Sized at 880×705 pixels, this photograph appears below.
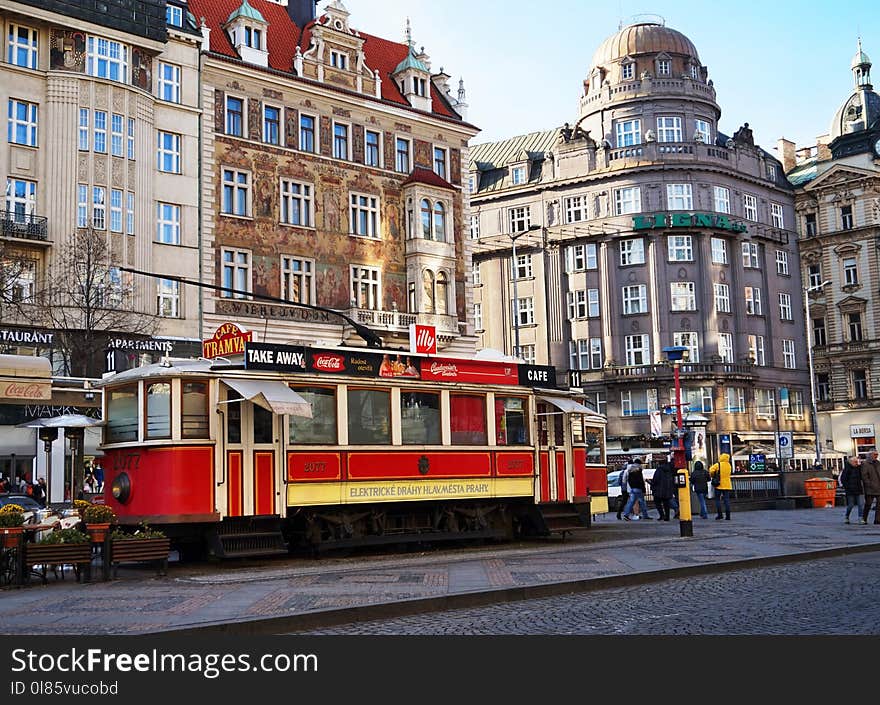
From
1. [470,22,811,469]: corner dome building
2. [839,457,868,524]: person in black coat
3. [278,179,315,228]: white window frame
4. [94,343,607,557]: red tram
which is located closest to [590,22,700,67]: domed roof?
[470,22,811,469]: corner dome building

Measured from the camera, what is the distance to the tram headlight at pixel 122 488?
18016 mm

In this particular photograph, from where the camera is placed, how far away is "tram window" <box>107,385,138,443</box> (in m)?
Result: 18.3

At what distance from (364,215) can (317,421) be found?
2927 centimetres

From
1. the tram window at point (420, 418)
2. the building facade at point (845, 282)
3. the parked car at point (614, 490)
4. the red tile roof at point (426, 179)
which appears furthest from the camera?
the building facade at point (845, 282)

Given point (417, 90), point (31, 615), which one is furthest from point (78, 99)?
point (31, 615)

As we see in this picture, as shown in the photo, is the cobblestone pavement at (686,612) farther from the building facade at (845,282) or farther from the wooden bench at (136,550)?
the building facade at (845,282)

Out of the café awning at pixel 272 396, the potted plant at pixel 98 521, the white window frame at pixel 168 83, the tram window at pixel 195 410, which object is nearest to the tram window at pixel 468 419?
the café awning at pixel 272 396

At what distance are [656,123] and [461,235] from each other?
864 inches

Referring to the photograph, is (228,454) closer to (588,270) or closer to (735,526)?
(735,526)

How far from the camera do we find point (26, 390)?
1923 cm

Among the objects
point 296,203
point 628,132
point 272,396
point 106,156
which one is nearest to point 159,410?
point 272,396

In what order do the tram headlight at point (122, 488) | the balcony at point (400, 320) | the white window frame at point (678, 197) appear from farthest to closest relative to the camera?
the white window frame at point (678, 197), the balcony at point (400, 320), the tram headlight at point (122, 488)

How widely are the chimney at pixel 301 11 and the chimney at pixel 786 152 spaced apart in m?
46.2

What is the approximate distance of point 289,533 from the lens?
64.1 ft
